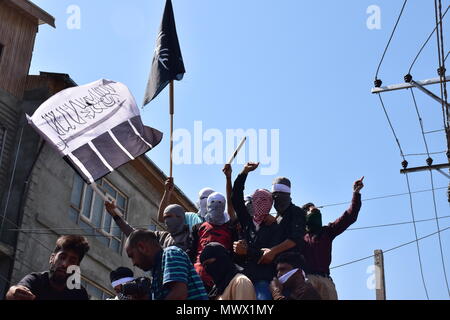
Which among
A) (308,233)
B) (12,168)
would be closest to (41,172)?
(12,168)

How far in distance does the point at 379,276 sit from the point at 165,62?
8464 mm

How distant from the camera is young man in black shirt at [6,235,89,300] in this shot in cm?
627

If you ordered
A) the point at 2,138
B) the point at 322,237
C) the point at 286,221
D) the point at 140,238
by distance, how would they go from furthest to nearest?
the point at 2,138 < the point at 322,237 < the point at 286,221 < the point at 140,238

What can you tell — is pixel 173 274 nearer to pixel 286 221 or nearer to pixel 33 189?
pixel 286 221

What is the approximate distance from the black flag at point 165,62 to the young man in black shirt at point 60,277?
5.29 metres

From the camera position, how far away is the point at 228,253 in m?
6.71

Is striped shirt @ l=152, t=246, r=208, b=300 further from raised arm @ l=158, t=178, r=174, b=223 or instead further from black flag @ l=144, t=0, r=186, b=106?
black flag @ l=144, t=0, r=186, b=106

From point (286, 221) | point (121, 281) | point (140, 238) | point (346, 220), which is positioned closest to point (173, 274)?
point (140, 238)

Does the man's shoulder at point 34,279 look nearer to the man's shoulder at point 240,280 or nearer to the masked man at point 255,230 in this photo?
the man's shoulder at point 240,280

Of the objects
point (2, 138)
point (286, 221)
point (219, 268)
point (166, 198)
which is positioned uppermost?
point (2, 138)

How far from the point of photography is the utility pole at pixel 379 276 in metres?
17.2
